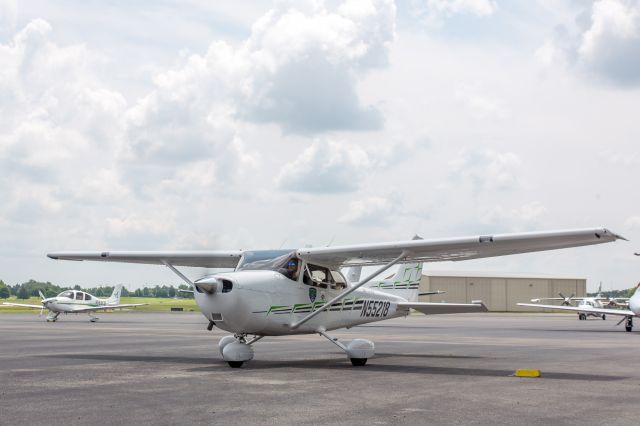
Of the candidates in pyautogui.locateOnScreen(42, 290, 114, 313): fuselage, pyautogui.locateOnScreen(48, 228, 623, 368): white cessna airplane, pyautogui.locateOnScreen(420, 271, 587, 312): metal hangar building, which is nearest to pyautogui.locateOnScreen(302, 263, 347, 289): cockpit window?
pyautogui.locateOnScreen(48, 228, 623, 368): white cessna airplane

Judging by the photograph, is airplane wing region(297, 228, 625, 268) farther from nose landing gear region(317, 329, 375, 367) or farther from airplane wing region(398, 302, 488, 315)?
airplane wing region(398, 302, 488, 315)

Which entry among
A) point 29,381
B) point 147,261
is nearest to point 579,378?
point 29,381

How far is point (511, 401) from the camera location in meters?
10.2

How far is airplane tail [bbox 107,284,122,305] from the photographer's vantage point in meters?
51.7

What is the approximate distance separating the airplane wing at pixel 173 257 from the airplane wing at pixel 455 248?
115 inches

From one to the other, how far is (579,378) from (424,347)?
8.97 m

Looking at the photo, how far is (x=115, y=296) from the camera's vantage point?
173 ft

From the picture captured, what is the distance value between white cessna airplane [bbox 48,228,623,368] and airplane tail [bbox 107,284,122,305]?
112 feet

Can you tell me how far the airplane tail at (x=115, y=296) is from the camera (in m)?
51.7

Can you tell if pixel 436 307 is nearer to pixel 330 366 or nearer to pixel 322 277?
pixel 322 277

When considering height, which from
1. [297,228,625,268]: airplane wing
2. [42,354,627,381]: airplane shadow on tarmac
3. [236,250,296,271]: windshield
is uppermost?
[297,228,625,268]: airplane wing

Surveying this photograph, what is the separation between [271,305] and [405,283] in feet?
24.7

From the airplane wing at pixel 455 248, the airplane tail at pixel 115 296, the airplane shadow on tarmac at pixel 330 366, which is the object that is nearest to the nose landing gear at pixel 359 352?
the airplane shadow on tarmac at pixel 330 366

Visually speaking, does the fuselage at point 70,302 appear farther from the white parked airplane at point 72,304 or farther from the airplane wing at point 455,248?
the airplane wing at point 455,248
